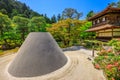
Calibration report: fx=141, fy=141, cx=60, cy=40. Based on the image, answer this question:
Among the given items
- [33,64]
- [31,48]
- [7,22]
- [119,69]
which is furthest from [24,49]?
[7,22]

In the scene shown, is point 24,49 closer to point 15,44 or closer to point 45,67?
point 45,67

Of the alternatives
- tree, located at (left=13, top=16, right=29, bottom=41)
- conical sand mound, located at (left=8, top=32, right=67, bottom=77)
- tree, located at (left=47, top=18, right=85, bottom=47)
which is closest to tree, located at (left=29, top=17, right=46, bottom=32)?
tree, located at (left=13, top=16, right=29, bottom=41)

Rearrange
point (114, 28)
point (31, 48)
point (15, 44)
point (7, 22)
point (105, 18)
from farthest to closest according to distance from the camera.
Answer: point (15, 44)
point (7, 22)
point (105, 18)
point (114, 28)
point (31, 48)

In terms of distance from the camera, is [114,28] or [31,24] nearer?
[114,28]

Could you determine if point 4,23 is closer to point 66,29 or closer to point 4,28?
point 4,28

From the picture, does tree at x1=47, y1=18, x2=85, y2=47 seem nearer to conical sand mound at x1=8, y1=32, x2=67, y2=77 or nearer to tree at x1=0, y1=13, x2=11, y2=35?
tree at x1=0, y1=13, x2=11, y2=35

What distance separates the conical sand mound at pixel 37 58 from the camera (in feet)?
39.1

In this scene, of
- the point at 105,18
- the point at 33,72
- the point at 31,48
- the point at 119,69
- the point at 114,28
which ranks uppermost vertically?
the point at 105,18

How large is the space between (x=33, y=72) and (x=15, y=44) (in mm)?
27443

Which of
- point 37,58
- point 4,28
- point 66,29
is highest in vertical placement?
point 4,28

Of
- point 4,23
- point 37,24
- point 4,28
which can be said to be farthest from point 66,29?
point 4,28

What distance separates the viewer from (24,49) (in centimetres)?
1367

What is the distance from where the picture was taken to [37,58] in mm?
12695

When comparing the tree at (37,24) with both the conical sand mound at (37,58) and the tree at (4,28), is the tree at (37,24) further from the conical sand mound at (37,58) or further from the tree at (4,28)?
the conical sand mound at (37,58)
